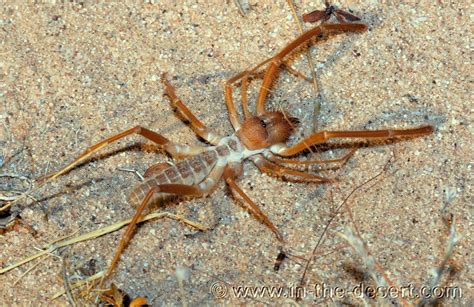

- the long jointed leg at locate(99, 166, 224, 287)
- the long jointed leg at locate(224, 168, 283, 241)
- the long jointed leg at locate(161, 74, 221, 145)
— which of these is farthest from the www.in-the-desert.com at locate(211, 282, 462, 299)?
the long jointed leg at locate(161, 74, 221, 145)

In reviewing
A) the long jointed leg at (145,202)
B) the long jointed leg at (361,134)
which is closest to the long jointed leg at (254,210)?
the long jointed leg at (145,202)

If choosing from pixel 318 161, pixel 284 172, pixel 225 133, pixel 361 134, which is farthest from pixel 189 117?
pixel 361 134

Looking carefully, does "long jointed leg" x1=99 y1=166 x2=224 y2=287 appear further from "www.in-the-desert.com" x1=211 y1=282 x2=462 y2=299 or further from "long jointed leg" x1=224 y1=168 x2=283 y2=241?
"www.in-the-desert.com" x1=211 y1=282 x2=462 y2=299

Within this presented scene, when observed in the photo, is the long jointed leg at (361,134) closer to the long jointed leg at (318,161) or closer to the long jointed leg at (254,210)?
the long jointed leg at (318,161)

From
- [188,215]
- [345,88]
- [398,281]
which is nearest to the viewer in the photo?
[398,281]

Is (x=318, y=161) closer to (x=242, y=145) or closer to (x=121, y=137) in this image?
(x=242, y=145)

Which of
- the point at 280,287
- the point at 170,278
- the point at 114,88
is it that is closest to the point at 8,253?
the point at 170,278

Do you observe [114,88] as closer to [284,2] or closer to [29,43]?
[29,43]
